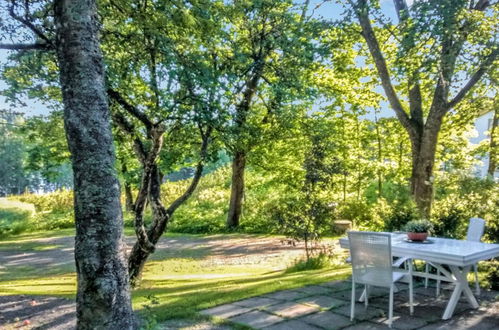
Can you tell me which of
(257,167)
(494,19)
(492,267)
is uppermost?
(494,19)

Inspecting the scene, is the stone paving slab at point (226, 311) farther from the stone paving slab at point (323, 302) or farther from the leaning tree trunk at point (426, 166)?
the leaning tree trunk at point (426, 166)

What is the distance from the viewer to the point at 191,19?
14.8 feet

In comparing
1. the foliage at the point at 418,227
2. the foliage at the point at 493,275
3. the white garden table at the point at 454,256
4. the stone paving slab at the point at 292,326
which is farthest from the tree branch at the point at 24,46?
the foliage at the point at 493,275

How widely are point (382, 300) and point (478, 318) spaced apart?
1.06m

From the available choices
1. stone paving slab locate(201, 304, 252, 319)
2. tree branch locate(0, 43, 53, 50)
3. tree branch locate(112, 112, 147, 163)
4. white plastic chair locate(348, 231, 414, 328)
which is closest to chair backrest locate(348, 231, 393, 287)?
white plastic chair locate(348, 231, 414, 328)

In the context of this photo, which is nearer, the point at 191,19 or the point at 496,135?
the point at 191,19

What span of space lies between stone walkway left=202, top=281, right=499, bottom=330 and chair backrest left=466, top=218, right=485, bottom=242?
28.9 inches

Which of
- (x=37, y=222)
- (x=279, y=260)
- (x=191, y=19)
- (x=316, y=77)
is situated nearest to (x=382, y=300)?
(x=191, y=19)

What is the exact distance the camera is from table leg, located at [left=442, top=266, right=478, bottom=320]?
161 inches

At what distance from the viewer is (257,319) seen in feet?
13.4

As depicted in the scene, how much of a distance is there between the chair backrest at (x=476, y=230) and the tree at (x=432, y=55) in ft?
5.28

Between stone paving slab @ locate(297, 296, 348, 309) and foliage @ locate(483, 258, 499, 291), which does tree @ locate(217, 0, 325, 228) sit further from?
foliage @ locate(483, 258, 499, 291)

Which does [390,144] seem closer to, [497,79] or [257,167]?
[257,167]

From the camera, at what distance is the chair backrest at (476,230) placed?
5402mm
